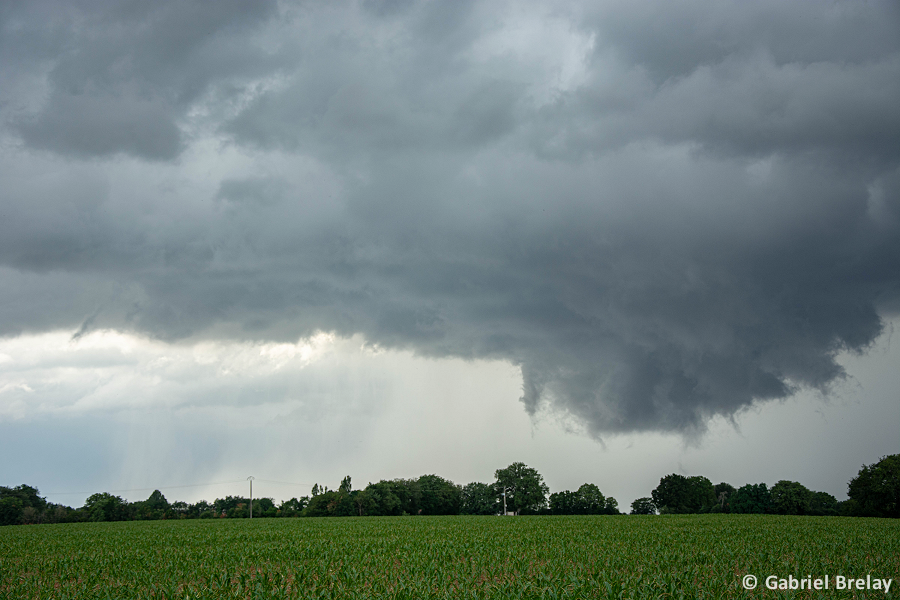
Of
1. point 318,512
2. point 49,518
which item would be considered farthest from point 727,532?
point 49,518

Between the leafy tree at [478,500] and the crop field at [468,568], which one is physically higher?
the crop field at [468,568]

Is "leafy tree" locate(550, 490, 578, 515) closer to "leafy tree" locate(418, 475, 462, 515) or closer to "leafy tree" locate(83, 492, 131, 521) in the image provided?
"leafy tree" locate(418, 475, 462, 515)

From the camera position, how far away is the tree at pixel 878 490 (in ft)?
270

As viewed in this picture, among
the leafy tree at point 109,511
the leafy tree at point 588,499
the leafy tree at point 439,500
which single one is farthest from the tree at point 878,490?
the leafy tree at point 109,511

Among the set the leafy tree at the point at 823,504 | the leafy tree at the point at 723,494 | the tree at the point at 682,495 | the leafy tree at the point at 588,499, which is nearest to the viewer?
the leafy tree at the point at 823,504

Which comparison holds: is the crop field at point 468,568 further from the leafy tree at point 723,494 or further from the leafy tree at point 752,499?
the leafy tree at point 723,494

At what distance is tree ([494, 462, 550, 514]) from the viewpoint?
13400cm

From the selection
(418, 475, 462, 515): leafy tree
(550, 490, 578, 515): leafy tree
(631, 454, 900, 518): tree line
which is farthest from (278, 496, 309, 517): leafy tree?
(631, 454, 900, 518): tree line

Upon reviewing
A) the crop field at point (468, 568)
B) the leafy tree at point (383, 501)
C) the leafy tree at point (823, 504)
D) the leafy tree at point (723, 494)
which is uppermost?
the crop field at point (468, 568)

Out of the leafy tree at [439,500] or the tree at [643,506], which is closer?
the leafy tree at [439,500]

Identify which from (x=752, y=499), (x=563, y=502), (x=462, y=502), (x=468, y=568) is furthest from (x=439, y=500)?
(x=468, y=568)

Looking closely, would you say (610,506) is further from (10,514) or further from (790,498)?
(10,514)

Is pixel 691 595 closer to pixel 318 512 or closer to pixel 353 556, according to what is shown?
pixel 353 556

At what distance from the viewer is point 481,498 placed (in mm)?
140000
